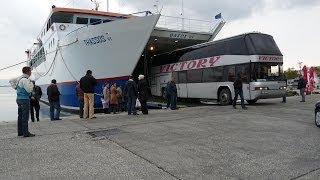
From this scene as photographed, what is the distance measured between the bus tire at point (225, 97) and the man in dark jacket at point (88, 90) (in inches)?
308

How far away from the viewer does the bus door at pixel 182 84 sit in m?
21.3

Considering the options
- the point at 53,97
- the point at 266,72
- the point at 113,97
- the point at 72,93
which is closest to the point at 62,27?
the point at 72,93

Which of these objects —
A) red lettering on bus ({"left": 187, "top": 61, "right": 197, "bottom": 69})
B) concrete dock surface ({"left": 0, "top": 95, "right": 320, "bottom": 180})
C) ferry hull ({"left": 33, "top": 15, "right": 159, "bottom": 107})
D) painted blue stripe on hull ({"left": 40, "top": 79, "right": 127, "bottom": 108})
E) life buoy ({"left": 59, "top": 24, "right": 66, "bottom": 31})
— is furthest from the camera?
life buoy ({"left": 59, "top": 24, "right": 66, "bottom": 31})

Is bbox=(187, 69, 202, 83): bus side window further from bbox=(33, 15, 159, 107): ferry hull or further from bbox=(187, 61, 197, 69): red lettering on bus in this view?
bbox=(33, 15, 159, 107): ferry hull

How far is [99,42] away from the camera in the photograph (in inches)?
707

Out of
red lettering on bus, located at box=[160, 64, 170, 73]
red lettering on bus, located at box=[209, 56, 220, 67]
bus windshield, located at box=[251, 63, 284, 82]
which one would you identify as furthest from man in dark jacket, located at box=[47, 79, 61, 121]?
red lettering on bus, located at box=[160, 64, 170, 73]

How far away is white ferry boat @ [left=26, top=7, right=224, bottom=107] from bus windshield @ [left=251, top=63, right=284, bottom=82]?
5.36 metres

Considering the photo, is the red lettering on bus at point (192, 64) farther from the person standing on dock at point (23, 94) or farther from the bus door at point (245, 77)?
the person standing on dock at point (23, 94)

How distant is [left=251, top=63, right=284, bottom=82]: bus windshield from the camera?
16594mm

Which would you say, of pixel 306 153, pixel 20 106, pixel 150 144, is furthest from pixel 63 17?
pixel 306 153

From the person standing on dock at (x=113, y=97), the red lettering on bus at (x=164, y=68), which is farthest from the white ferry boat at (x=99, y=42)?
the person standing on dock at (x=113, y=97)

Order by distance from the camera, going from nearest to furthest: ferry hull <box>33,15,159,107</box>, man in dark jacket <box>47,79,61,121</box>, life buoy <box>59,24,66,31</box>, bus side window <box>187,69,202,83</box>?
man in dark jacket <box>47,79,61,121</box> < ferry hull <box>33,15,159,107</box> < bus side window <box>187,69,202,83</box> < life buoy <box>59,24,66,31</box>

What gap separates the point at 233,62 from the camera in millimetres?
17438

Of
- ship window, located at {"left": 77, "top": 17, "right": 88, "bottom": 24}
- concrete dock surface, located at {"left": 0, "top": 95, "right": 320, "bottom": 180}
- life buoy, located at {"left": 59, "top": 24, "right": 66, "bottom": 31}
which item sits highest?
ship window, located at {"left": 77, "top": 17, "right": 88, "bottom": 24}
